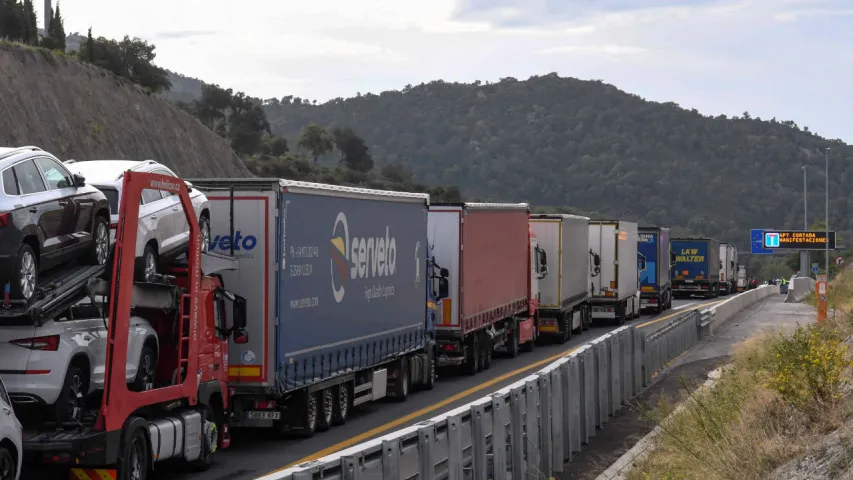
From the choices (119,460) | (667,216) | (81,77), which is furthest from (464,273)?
(667,216)

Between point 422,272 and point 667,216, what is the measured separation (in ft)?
484

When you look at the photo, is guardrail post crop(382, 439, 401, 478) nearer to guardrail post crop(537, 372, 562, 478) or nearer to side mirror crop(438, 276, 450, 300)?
guardrail post crop(537, 372, 562, 478)

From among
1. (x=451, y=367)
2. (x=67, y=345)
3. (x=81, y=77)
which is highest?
(x=81, y=77)

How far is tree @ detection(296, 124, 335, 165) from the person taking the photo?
5027 inches

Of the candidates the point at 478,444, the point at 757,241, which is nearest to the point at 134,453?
the point at 478,444

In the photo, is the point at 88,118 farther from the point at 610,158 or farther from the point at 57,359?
the point at 610,158

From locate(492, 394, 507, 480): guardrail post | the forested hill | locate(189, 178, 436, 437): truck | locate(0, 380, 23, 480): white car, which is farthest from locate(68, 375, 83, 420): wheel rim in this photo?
the forested hill

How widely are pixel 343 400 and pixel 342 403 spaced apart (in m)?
0.06

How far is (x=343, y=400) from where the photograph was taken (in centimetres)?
1930

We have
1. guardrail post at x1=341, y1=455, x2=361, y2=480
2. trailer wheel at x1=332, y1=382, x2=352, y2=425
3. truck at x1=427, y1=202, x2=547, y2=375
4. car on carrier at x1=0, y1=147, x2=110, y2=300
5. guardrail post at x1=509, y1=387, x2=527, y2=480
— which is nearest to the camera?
guardrail post at x1=341, y1=455, x2=361, y2=480

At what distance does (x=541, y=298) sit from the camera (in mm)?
35031

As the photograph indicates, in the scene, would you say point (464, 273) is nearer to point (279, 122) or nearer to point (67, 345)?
point (67, 345)

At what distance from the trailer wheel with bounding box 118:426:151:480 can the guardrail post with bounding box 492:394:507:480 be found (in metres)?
3.44

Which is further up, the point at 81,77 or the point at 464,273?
the point at 81,77
